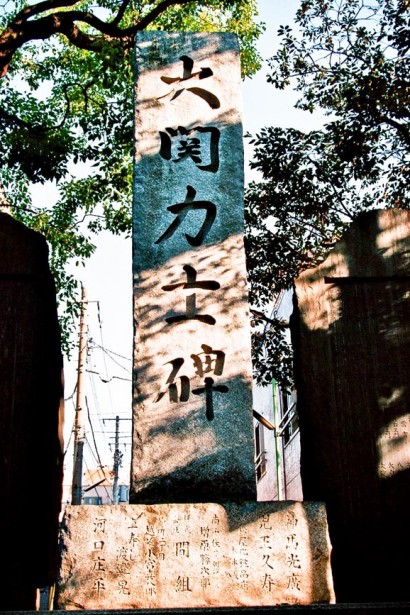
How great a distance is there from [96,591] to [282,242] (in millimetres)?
6765

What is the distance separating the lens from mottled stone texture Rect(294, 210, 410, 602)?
5316 mm

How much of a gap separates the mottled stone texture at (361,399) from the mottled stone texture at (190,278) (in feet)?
3.31

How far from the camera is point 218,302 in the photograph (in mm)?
5051

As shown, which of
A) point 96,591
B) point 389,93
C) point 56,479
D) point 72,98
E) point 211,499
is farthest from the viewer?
point 72,98

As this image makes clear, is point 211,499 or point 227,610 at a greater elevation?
point 211,499

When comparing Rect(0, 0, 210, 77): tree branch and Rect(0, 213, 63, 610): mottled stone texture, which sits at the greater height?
Rect(0, 0, 210, 77): tree branch

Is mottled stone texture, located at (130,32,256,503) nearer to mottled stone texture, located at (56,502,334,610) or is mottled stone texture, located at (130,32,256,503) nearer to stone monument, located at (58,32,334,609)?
stone monument, located at (58,32,334,609)

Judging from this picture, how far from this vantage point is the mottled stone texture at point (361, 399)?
532cm

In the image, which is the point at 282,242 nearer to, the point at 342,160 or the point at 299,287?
the point at 342,160

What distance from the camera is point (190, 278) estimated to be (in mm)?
5113

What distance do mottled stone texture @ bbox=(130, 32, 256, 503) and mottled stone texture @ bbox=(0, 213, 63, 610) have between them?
51.9 inches

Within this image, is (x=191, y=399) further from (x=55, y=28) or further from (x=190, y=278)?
(x=55, y=28)

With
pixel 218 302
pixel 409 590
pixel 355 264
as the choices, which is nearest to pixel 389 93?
pixel 355 264

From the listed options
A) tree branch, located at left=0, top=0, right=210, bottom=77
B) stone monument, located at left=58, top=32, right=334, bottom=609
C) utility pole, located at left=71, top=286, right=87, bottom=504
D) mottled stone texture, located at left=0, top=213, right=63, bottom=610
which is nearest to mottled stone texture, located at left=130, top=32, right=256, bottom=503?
stone monument, located at left=58, top=32, right=334, bottom=609
